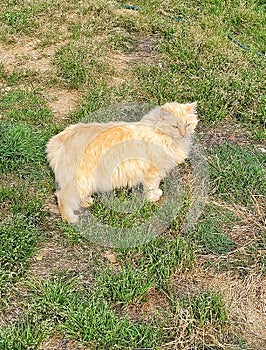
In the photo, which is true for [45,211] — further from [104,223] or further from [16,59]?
[16,59]

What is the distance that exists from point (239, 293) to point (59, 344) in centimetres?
126

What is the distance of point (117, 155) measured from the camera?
438 cm

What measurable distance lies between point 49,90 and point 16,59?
82 centimetres

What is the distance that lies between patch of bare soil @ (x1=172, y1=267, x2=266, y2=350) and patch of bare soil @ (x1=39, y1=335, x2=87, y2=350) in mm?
803

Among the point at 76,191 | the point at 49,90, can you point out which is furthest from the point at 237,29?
the point at 76,191

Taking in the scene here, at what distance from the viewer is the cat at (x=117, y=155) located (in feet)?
14.2

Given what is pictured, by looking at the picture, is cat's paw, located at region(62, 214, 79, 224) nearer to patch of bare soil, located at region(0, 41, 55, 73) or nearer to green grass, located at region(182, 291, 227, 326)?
green grass, located at region(182, 291, 227, 326)

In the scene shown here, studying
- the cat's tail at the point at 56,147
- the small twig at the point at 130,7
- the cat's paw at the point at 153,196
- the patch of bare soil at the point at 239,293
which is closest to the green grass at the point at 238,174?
the cat's paw at the point at 153,196

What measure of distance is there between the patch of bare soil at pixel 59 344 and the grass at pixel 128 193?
0.02m

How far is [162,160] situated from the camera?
456cm

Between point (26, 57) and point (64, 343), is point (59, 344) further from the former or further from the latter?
point (26, 57)

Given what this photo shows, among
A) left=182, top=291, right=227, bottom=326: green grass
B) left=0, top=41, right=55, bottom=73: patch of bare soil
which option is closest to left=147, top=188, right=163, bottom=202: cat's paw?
left=182, top=291, right=227, bottom=326: green grass

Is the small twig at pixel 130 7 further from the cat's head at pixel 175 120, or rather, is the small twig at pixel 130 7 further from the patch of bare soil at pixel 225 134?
the cat's head at pixel 175 120

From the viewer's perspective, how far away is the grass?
3.54 meters
